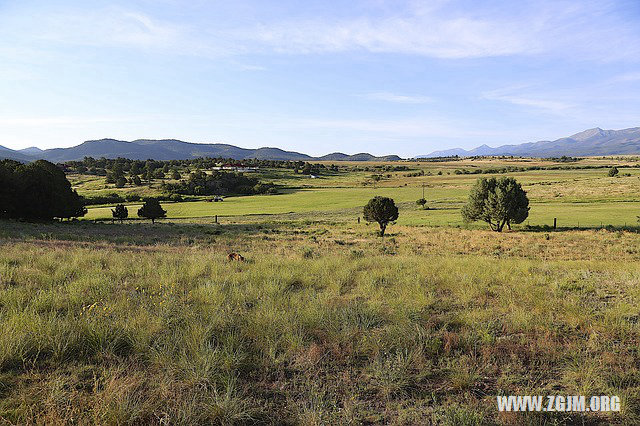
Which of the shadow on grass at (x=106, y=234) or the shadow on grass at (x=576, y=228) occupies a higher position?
the shadow on grass at (x=106, y=234)

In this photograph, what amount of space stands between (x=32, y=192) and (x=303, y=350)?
54.1 metres

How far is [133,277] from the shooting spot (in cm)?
855

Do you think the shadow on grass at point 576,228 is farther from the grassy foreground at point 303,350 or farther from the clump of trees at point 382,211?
the grassy foreground at point 303,350

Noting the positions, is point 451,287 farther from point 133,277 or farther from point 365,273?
point 133,277

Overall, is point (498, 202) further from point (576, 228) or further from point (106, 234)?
point (106, 234)

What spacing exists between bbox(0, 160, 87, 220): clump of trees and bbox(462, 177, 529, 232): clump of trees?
183ft

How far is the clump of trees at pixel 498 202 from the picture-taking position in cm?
3962

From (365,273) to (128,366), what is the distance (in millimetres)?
6393

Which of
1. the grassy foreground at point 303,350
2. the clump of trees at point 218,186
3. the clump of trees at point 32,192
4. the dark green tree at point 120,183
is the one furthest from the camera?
the dark green tree at point 120,183

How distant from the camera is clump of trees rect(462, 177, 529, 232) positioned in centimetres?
3962

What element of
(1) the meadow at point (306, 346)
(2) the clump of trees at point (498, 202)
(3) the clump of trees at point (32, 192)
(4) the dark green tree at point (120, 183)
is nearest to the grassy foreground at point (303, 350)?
(1) the meadow at point (306, 346)

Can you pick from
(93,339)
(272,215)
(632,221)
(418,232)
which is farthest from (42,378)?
(272,215)

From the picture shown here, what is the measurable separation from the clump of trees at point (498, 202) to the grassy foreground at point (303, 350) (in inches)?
1359

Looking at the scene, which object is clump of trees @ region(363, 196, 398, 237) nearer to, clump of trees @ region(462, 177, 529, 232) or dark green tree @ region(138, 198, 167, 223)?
clump of trees @ region(462, 177, 529, 232)
